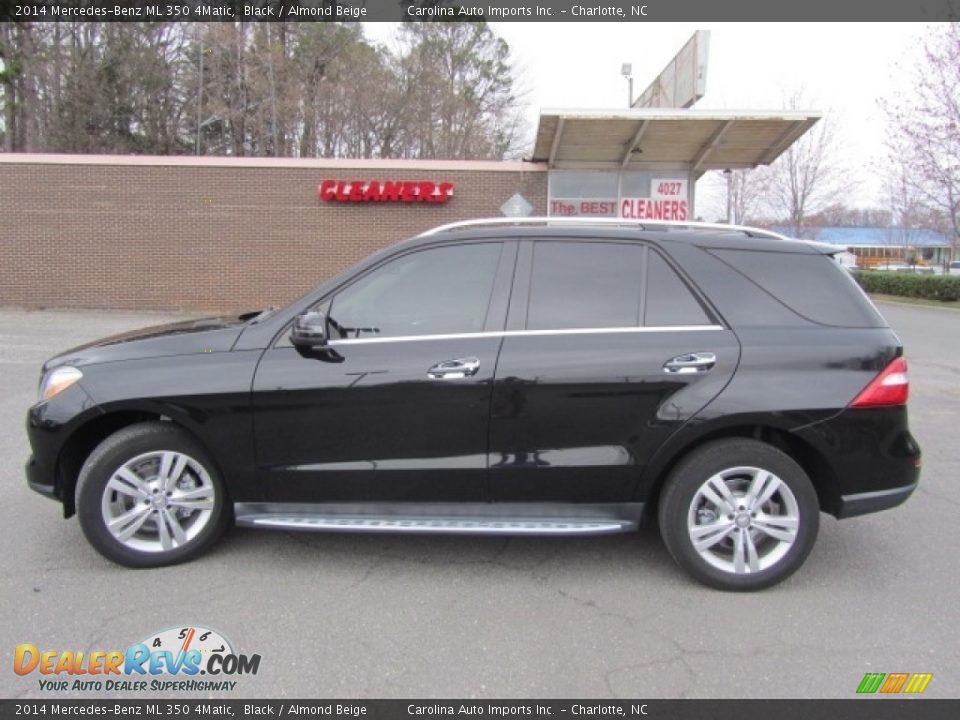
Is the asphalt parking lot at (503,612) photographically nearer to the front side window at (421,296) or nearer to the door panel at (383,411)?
the door panel at (383,411)

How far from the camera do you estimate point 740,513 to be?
10.4 feet

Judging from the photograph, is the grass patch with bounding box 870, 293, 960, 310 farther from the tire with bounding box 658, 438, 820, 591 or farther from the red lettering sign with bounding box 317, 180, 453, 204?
the tire with bounding box 658, 438, 820, 591

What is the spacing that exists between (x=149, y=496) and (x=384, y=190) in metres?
12.3

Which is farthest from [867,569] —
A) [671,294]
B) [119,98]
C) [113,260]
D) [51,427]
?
[119,98]

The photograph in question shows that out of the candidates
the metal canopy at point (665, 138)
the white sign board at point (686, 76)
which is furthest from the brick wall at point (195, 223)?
the white sign board at point (686, 76)

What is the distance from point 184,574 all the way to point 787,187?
3493cm

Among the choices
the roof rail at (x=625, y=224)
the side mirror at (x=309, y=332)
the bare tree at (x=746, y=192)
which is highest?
the bare tree at (x=746, y=192)

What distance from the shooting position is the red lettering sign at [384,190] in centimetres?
1462

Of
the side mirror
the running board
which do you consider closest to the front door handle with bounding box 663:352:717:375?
the running board

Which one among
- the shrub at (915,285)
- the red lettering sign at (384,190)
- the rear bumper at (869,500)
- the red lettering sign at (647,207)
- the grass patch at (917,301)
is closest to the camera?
the rear bumper at (869,500)

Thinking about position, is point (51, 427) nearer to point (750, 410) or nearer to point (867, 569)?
point (750, 410)

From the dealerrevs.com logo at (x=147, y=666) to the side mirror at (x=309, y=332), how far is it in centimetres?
132
